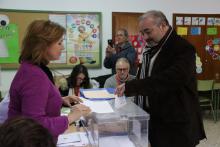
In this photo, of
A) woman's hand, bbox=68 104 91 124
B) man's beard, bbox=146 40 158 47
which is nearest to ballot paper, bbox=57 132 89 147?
woman's hand, bbox=68 104 91 124

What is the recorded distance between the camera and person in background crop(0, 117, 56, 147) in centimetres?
70

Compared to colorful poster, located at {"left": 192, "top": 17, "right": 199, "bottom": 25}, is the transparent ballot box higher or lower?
lower

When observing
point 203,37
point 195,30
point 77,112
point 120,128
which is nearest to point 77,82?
point 120,128

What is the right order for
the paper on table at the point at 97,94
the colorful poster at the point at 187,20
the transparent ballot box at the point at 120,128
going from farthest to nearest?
1. the colorful poster at the point at 187,20
2. the paper on table at the point at 97,94
3. the transparent ballot box at the point at 120,128

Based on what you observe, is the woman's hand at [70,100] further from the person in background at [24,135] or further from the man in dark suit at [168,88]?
the person in background at [24,135]

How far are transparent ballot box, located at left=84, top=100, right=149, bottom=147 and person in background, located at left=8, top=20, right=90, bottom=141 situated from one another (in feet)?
0.73

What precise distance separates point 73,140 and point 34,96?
66cm

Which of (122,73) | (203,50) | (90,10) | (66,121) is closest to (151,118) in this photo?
(66,121)

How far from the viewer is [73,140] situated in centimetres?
185

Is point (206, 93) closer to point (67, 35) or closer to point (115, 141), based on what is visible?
point (67, 35)

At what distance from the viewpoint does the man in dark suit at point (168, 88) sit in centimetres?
165

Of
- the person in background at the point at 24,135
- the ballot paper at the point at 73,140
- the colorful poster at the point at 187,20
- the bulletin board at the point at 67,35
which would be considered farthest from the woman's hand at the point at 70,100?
the colorful poster at the point at 187,20

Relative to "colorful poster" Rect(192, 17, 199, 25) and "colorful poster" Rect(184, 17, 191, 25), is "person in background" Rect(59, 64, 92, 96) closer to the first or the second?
"colorful poster" Rect(184, 17, 191, 25)

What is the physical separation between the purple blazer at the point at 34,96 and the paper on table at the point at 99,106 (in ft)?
0.88
